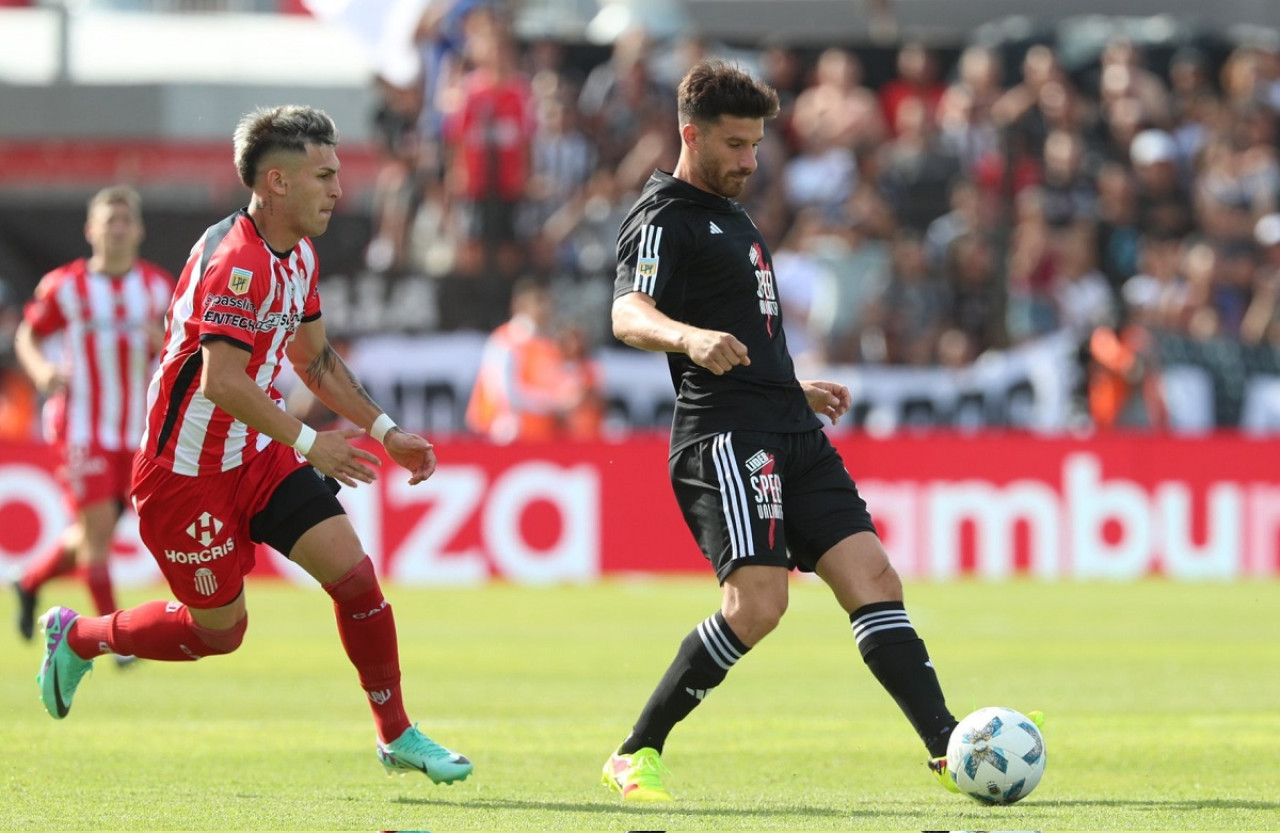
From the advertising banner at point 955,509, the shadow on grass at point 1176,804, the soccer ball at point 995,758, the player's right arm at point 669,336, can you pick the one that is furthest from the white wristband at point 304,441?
the advertising banner at point 955,509

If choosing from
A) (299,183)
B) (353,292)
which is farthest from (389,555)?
(299,183)

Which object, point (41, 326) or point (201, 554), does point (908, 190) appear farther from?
point (201, 554)

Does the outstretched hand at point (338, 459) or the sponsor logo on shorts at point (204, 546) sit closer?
the outstretched hand at point (338, 459)

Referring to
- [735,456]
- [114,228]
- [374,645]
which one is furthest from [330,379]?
[114,228]

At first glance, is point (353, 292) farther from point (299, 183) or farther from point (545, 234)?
point (299, 183)

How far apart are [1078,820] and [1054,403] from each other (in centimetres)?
1274

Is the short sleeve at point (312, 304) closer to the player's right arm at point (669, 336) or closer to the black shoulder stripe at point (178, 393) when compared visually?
the black shoulder stripe at point (178, 393)

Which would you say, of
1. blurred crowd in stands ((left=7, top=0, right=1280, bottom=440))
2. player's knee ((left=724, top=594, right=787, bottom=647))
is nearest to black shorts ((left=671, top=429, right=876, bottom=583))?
player's knee ((left=724, top=594, right=787, bottom=647))

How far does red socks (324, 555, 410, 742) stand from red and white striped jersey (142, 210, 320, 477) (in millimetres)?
→ 627

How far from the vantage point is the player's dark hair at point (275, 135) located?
7.15 metres

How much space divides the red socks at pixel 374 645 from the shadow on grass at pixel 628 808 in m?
0.42

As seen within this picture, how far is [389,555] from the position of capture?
685 inches

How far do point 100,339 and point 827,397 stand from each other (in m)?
5.92

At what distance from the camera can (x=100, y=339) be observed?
12195 millimetres
